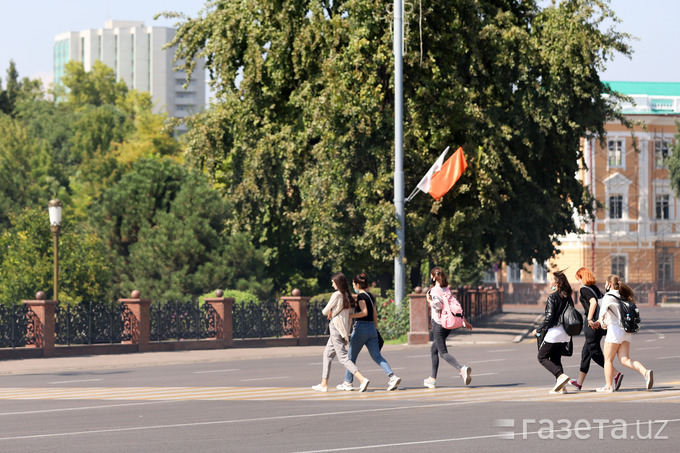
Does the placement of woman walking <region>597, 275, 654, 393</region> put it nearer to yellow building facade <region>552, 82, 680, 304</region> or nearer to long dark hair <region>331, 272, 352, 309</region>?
long dark hair <region>331, 272, 352, 309</region>

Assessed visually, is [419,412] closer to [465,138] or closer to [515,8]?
[465,138]

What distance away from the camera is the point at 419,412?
14.2 metres

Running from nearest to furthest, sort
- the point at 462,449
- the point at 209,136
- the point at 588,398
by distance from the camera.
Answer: the point at 462,449 < the point at 588,398 < the point at 209,136

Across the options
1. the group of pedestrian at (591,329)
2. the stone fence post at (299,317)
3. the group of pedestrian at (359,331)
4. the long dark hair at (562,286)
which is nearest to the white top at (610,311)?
the group of pedestrian at (591,329)

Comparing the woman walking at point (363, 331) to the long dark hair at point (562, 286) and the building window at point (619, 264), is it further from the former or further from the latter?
the building window at point (619, 264)

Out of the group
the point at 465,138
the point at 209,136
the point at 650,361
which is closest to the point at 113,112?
the point at 209,136

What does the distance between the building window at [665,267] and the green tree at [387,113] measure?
4661 centimetres

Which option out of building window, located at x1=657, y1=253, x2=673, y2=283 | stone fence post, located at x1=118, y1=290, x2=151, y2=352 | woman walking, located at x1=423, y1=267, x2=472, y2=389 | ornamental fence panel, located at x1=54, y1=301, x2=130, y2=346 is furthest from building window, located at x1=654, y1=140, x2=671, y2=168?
woman walking, located at x1=423, y1=267, x2=472, y2=389

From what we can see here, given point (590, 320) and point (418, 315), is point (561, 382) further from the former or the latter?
point (418, 315)

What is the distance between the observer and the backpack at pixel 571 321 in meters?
16.4

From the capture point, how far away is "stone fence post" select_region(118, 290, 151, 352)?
99.1ft

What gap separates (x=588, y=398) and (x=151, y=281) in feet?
111

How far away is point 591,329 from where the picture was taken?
17000 mm

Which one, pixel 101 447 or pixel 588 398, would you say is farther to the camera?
pixel 588 398
